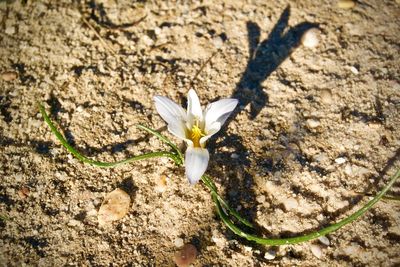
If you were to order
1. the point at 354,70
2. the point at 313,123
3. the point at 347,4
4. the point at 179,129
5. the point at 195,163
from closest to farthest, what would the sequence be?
the point at 195,163, the point at 179,129, the point at 313,123, the point at 354,70, the point at 347,4

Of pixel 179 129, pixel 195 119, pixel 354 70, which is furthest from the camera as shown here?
pixel 354 70

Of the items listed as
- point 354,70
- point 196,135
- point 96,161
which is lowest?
point 96,161

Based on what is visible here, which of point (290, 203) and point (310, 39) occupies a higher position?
point (310, 39)

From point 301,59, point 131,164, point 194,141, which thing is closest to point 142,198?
point 131,164

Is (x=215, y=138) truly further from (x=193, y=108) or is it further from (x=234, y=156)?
(x=193, y=108)

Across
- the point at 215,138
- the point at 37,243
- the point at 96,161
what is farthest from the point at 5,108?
the point at 215,138

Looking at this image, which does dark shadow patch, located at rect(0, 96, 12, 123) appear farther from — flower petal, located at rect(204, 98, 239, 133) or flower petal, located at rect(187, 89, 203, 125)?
flower petal, located at rect(204, 98, 239, 133)

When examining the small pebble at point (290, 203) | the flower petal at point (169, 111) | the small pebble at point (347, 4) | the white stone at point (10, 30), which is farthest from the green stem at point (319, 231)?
the white stone at point (10, 30)
